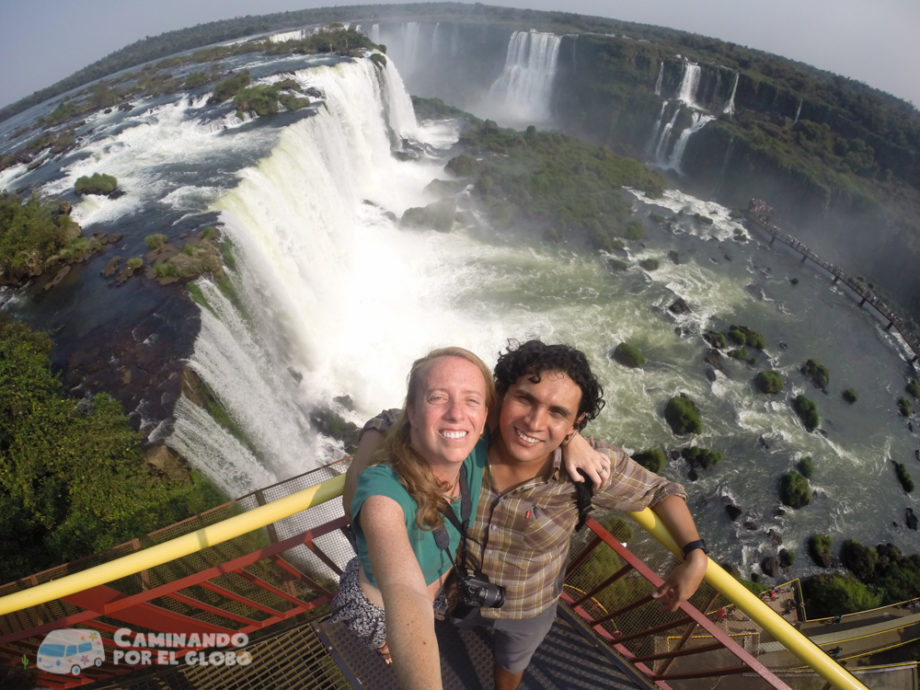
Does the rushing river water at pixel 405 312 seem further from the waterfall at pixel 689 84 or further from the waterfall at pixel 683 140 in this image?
the waterfall at pixel 689 84

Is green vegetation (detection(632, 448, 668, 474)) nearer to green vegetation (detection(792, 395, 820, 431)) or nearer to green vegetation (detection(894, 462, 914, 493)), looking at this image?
green vegetation (detection(792, 395, 820, 431))

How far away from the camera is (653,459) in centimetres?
1331

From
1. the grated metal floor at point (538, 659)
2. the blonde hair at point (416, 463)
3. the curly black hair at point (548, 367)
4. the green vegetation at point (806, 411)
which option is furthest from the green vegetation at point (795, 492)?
the blonde hair at point (416, 463)

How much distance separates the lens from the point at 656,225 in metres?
25.9

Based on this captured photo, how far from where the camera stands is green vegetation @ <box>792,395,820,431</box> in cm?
1588

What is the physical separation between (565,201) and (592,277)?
22.1 ft

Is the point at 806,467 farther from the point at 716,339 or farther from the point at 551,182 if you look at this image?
the point at 551,182

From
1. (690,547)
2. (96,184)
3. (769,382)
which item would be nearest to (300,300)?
(96,184)

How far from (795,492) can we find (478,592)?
49.1 ft

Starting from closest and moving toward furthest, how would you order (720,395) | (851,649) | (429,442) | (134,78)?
(429,442) → (851,649) → (720,395) → (134,78)

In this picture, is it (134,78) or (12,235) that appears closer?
(12,235)

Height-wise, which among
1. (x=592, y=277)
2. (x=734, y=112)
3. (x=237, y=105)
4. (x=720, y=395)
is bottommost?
(x=720, y=395)

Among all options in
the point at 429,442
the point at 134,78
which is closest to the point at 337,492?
the point at 429,442

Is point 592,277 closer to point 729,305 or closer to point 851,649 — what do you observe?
point 729,305
